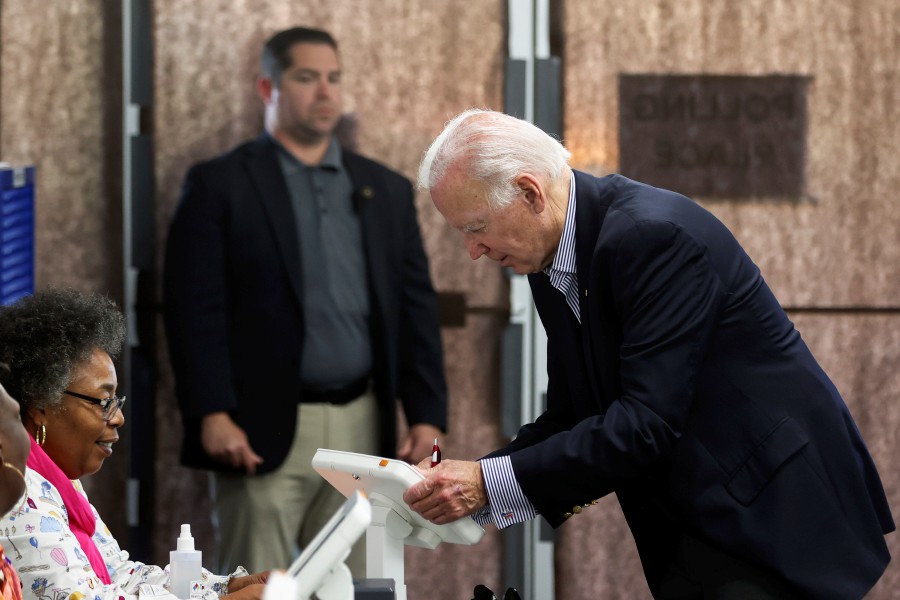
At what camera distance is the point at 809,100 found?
14.6ft

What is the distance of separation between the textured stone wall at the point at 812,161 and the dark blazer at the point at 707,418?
2.24 metres

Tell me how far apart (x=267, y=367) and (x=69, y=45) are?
124 centimetres

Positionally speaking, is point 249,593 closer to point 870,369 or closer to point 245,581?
point 245,581

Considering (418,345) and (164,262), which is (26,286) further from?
(418,345)

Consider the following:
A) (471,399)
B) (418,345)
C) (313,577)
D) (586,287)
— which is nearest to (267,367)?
(418,345)

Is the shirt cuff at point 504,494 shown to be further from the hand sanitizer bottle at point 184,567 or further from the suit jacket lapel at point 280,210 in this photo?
the suit jacket lapel at point 280,210

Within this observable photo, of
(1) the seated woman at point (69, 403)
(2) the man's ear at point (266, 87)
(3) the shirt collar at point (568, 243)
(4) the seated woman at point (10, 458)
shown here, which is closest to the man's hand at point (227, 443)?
(2) the man's ear at point (266, 87)

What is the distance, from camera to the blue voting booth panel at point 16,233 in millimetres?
3584

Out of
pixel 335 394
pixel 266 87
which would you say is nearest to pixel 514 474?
pixel 335 394

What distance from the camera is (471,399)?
4.45 metres

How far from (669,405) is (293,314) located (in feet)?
6.85

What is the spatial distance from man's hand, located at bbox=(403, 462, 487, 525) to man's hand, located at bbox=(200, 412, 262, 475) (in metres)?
1.86

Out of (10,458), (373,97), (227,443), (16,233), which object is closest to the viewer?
(10,458)

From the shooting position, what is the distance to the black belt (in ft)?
13.3
